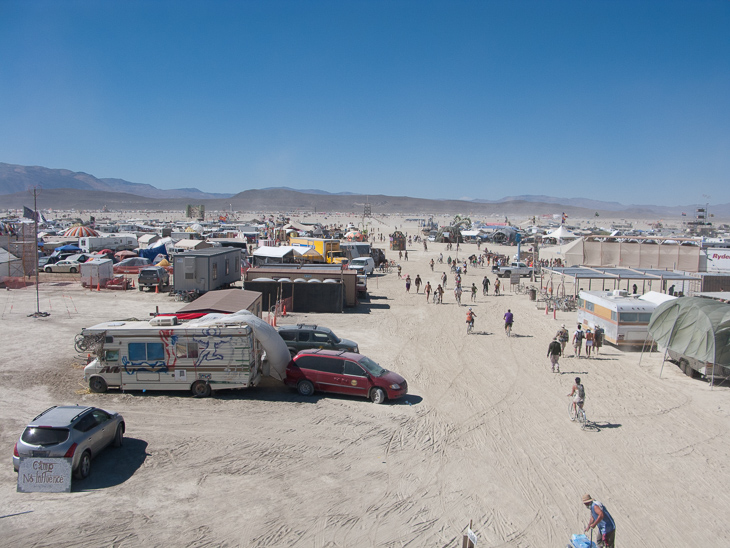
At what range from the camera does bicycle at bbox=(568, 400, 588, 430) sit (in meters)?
11.7

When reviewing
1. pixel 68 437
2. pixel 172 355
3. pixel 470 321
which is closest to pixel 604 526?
pixel 68 437

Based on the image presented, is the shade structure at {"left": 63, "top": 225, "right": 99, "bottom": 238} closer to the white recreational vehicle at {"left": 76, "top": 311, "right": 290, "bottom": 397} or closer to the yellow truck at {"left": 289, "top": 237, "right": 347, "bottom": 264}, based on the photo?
the yellow truck at {"left": 289, "top": 237, "right": 347, "bottom": 264}

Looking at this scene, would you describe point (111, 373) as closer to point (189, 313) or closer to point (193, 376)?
point (193, 376)

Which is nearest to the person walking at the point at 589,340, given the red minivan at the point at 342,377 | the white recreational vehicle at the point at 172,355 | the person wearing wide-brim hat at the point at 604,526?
the red minivan at the point at 342,377

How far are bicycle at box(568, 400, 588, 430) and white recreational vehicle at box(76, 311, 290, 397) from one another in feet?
24.7

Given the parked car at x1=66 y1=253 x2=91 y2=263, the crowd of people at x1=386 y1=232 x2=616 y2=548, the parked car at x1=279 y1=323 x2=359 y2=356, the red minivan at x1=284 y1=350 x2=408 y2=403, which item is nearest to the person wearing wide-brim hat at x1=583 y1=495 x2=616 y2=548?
the crowd of people at x1=386 y1=232 x2=616 y2=548

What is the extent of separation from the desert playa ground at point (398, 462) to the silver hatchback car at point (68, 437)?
16.1 inches

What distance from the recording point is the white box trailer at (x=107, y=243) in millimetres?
43344

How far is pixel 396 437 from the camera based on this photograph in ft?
35.8

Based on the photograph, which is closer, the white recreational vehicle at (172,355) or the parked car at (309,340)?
the white recreational vehicle at (172,355)

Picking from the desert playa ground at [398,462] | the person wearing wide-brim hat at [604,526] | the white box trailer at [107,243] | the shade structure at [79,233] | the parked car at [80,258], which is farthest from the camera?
the shade structure at [79,233]

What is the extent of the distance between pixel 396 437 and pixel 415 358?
6427 mm

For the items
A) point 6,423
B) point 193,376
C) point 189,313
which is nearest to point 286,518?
point 193,376

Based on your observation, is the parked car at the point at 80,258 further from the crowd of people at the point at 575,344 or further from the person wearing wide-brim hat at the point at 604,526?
the person wearing wide-brim hat at the point at 604,526
